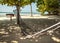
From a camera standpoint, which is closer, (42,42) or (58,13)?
(42,42)

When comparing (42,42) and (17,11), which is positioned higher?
(17,11)

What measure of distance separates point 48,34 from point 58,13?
15.4m

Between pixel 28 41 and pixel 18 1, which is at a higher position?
pixel 18 1

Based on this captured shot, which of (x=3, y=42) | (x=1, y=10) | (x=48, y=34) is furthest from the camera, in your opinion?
(x=1, y=10)

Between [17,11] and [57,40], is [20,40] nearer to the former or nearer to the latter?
[57,40]

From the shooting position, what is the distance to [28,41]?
884 cm

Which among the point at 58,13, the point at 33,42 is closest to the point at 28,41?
the point at 33,42

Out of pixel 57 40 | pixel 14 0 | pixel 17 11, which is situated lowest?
pixel 57 40

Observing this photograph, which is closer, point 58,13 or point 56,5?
point 56,5

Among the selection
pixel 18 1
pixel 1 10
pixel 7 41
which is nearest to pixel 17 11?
pixel 18 1

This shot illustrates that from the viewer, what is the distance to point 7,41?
8859 mm

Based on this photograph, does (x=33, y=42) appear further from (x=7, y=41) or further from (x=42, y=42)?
(x=7, y=41)

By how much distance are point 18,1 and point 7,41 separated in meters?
5.26

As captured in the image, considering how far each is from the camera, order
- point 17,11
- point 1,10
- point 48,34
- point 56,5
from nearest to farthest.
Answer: point 48,34 < point 17,11 < point 56,5 < point 1,10
